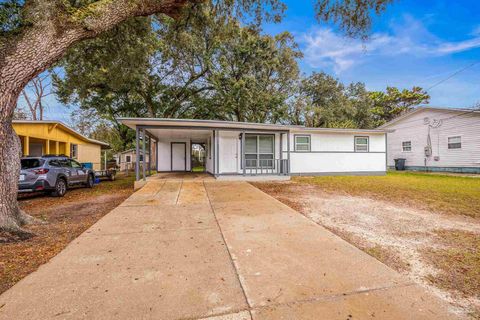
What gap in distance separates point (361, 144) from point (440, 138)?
21.7 ft

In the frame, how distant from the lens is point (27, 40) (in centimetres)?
399

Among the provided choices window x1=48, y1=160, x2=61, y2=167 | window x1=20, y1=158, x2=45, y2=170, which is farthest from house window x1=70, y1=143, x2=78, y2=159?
window x1=20, y1=158, x2=45, y2=170

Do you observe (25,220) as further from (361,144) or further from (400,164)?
(400,164)

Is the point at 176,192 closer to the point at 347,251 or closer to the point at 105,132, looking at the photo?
the point at 347,251

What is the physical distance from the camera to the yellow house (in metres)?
10.9

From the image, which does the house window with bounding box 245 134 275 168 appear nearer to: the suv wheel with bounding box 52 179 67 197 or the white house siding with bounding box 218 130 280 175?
the white house siding with bounding box 218 130 280 175

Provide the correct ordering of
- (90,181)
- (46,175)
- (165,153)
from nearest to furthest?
1. (46,175)
2. (90,181)
3. (165,153)

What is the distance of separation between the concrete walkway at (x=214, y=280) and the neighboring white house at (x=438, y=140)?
14319 millimetres

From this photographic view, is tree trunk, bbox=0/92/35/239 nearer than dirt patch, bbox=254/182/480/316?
No

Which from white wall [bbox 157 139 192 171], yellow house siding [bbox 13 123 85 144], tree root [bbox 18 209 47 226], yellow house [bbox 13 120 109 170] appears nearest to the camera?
tree root [bbox 18 209 47 226]

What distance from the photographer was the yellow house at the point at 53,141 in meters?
10.9

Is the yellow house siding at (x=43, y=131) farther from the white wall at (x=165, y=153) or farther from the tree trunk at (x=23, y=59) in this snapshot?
the tree trunk at (x=23, y=59)

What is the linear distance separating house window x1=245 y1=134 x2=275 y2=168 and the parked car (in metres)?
Result: 7.72

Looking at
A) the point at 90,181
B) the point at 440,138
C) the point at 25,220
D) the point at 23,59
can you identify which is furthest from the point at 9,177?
the point at 440,138
